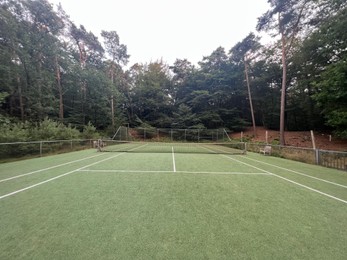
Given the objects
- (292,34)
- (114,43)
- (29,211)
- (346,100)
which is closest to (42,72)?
(114,43)

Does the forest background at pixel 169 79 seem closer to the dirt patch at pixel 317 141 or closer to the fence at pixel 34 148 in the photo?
the fence at pixel 34 148

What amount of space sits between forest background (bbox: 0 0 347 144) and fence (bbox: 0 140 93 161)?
3.19 ft

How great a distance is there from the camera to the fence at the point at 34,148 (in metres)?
7.94

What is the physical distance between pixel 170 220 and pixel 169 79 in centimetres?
3416

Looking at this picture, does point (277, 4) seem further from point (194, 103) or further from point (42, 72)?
point (42, 72)

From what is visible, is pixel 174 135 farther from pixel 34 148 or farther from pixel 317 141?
pixel 317 141

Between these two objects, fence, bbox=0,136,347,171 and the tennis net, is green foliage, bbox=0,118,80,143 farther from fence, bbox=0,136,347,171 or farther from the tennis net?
the tennis net

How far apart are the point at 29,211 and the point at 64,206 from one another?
476 mm

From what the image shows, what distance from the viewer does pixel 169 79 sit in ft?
114

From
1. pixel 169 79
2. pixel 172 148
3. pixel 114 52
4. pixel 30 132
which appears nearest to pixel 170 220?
pixel 30 132

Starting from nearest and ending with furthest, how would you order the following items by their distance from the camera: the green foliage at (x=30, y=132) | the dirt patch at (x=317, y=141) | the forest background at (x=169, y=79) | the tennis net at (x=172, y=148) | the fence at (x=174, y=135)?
the green foliage at (x=30, y=132) → the tennis net at (x=172, y=148) → the forest background at (x=169, y=79) → the dirt patch at (x=317, y=141) → the fence at (x=174, y=135)

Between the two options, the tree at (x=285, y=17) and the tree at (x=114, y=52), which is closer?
the tree at (x=285, y=17)

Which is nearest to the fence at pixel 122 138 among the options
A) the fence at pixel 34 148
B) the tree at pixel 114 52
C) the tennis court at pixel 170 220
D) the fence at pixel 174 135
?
the fence at pixel 34 148

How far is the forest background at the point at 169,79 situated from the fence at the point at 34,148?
973mm
